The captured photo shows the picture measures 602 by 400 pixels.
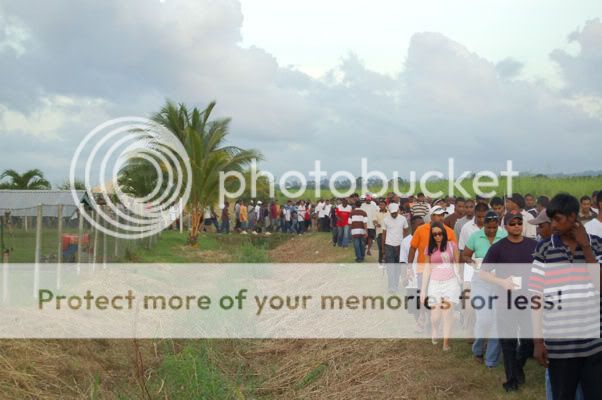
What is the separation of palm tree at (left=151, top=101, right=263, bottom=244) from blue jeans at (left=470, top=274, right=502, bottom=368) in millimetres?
19056

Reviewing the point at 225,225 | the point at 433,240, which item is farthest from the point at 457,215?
the point at 225,225

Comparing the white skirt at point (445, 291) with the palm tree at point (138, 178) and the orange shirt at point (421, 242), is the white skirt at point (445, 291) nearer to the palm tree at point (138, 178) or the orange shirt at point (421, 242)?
the orange shirt at point (421, 242)

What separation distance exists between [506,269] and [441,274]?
1.48 m

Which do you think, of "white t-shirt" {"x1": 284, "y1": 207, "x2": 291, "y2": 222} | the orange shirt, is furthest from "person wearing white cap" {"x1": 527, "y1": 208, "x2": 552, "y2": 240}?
"white t-shirt" {"x1": 284, "y1": 207, "x2": 291, "y2": 222}

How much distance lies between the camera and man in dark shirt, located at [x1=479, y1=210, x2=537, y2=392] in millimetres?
6316

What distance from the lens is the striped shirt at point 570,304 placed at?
170 inches

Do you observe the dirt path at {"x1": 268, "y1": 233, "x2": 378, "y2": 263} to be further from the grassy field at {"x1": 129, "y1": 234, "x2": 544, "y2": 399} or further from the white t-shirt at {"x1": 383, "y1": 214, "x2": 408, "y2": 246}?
the grassy field at {"x1": 129, "y1": 234, "x2": 544, "y2": 399}

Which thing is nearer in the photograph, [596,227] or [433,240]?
[596,227]

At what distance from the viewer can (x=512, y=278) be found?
6.38m

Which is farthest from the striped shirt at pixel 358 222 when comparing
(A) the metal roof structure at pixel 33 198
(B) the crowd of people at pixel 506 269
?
(A) the metal roof structure at pixel 33 198

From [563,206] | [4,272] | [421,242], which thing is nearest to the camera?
[563,206]

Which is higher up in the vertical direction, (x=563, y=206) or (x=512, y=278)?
(x=563, y=206)

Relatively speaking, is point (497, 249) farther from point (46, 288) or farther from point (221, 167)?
point (221, 167)

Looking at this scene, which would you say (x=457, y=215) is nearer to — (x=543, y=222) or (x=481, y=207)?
(x=481, y=207)
